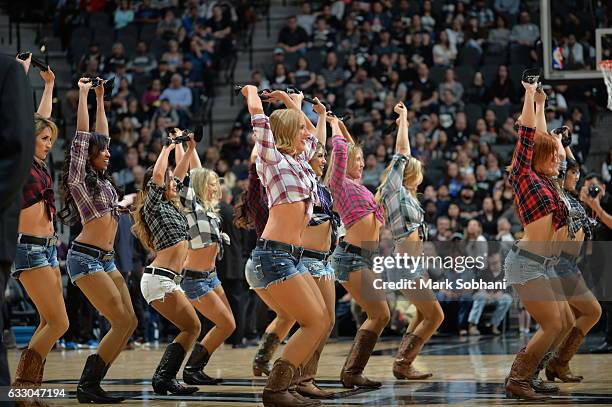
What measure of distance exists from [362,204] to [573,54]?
425cm

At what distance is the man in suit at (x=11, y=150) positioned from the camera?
347 cm

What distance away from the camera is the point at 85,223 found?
268 inches

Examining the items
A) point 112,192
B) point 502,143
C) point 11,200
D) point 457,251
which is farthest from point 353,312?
point 11,200

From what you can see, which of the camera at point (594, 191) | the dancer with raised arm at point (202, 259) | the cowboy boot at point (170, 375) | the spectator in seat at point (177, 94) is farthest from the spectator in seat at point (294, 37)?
the cowboy boot at point (170, 375)

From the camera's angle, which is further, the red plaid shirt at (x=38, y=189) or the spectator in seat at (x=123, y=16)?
the spectator in seat at (x=123, y=16)

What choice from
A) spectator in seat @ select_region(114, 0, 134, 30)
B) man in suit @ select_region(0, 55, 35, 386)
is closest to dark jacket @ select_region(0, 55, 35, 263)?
man in suit @ select_region(0, 55, 35, 386)

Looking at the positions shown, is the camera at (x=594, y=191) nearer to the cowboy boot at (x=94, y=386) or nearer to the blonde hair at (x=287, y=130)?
the blonde hair at (x=287, y=130)

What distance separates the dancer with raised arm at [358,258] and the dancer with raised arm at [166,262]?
1.15 m

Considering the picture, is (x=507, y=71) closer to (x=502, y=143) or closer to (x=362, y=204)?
(x=502, y=143)

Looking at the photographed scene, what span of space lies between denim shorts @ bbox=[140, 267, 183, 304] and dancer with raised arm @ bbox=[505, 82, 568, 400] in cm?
238

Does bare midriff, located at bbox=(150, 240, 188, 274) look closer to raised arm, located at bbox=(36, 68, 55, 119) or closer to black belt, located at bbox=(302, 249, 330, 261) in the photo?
black belt, located at bbox=(302, 249, 330, 261)

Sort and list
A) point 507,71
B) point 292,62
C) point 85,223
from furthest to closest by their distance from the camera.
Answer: point 292,62, point 507,71, point 85,223

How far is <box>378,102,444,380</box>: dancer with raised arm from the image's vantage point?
8.07m

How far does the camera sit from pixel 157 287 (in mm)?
7273
